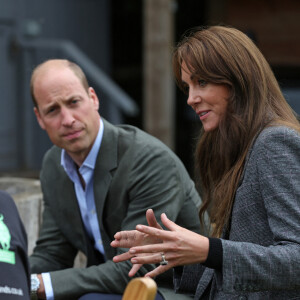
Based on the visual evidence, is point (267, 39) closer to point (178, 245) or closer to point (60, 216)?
point (60, 216)

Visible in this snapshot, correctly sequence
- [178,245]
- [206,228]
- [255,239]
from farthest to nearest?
[206,228]
[255,239]
[178,245]

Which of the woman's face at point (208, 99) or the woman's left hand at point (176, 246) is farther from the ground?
the woman's face at point (208, 99)

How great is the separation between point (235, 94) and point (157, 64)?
4.18 m

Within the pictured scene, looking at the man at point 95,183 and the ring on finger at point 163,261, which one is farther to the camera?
the man at point 95,183

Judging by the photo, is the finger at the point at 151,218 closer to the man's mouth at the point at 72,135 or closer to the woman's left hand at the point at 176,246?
the woman's left hand at the point at 176,246

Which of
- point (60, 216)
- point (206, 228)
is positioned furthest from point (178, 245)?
point (60, 216)

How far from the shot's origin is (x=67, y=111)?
3443 mm

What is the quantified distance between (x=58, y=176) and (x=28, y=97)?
3.13 m

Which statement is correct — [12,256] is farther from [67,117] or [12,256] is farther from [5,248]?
[67,117]

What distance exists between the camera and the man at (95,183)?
3.27 m

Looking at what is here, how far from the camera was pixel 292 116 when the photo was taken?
2.51 m

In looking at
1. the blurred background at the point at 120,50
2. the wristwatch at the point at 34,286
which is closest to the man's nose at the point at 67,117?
the wristwatch at the point at 34,286

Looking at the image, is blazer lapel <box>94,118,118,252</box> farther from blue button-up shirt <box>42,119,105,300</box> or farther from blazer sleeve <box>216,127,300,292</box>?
blazer sleeve <box>216,127,300,292</box>

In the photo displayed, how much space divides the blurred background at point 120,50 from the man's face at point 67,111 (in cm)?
256
